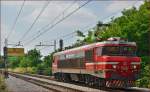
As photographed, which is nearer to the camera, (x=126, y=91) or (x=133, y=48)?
(x=126, y=91)

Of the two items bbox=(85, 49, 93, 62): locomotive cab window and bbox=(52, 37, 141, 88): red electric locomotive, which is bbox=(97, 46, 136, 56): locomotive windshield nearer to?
bbox=(52, 37, 141, 88): red electric locomotive

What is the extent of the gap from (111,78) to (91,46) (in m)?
3.95

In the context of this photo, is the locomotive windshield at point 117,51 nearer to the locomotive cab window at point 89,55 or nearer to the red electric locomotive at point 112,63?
the red electric locomotive at point 112,63

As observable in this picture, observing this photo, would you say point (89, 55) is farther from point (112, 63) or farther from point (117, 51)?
point (112, 63)

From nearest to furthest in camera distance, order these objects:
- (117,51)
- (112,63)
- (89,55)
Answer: (112,63) → (117,51) → (89,55)

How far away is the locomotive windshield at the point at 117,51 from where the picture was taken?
31469mm

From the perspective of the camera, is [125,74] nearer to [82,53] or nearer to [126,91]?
[126,91]

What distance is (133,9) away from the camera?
6550cm

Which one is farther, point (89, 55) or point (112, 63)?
point (89, 55)

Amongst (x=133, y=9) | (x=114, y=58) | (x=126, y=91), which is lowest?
(x=126, y=91)

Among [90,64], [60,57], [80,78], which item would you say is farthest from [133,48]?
[60,57]

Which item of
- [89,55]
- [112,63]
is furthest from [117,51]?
[89,55]

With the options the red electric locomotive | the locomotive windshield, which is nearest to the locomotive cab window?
the red electric locomotive

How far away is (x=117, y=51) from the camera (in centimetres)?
3170
